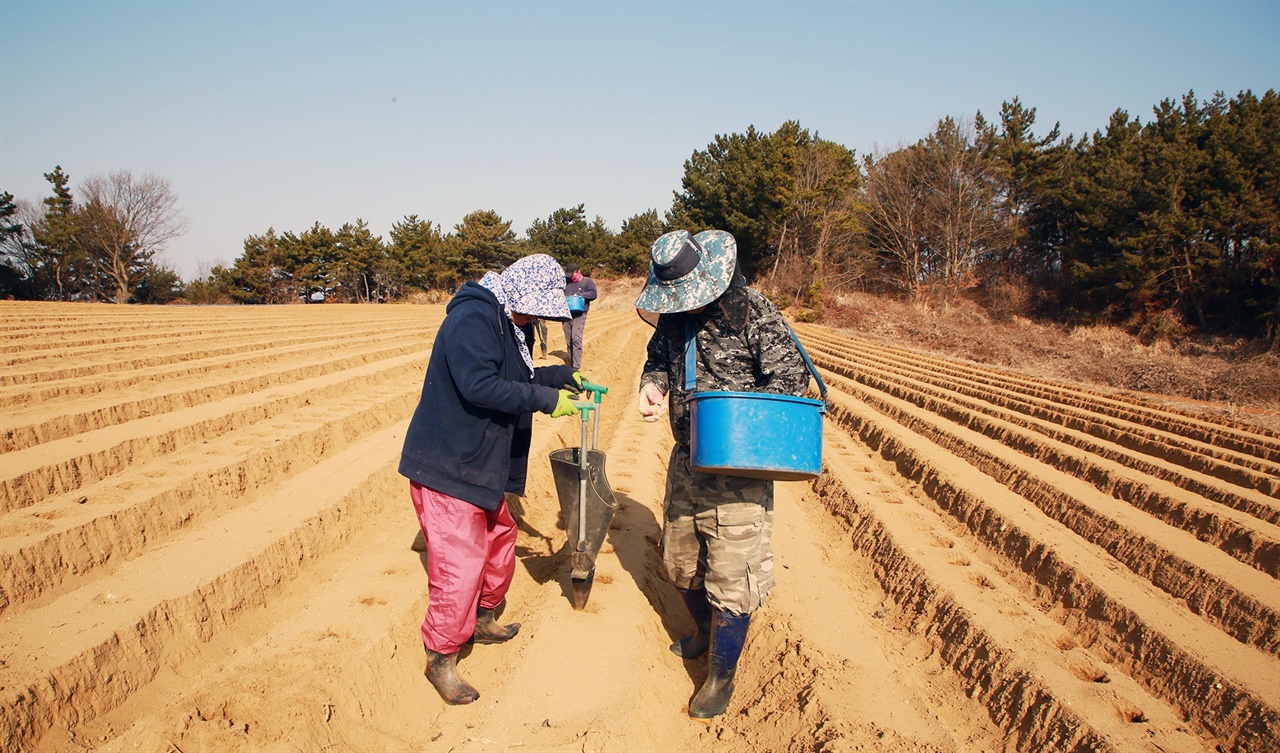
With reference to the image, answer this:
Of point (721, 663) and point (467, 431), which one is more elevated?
point (467, 431)

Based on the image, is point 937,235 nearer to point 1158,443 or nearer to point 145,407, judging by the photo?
point 1158,443

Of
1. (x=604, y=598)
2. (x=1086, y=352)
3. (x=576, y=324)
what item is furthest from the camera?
(x=1086, y=352)

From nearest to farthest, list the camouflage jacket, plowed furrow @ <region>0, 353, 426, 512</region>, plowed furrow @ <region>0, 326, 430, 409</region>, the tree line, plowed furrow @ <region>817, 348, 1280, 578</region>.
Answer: the camouflage jacket < plowed furrow @ <region>0, 353, 426, 512</region> < plowed furrow @ <region>817, 348, 1280, 578</region> < plowed furrow @ <region>0, 326, 430, 409</region> < the tree line

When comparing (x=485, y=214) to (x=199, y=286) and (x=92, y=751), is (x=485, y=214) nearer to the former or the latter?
(x=199, y=286)

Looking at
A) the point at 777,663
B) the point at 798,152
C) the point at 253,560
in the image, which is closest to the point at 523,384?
the point at 777,663

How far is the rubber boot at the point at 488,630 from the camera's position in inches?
128

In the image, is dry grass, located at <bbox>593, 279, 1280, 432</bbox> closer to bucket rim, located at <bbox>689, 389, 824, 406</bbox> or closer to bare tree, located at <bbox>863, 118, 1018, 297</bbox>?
bare tree, located at <bbox>863, 118, 1018, 297</bbox>

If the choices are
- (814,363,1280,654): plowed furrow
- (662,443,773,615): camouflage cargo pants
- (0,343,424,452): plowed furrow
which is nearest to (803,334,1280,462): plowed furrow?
(814,363,1280,654): plowed furrow

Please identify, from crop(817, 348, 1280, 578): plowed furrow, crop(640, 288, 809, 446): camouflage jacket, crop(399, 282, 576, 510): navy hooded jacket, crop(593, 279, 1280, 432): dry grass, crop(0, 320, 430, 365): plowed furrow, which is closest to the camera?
crop(399, 282, 576, 510): navy hooded jacket

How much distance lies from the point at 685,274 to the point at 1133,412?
320 inches

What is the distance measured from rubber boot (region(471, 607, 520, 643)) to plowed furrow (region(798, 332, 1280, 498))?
5505 millimetres

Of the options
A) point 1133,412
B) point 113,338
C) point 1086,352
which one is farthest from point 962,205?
point 113,338

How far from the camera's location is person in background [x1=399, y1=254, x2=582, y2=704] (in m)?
2.64

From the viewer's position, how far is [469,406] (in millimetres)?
2713
